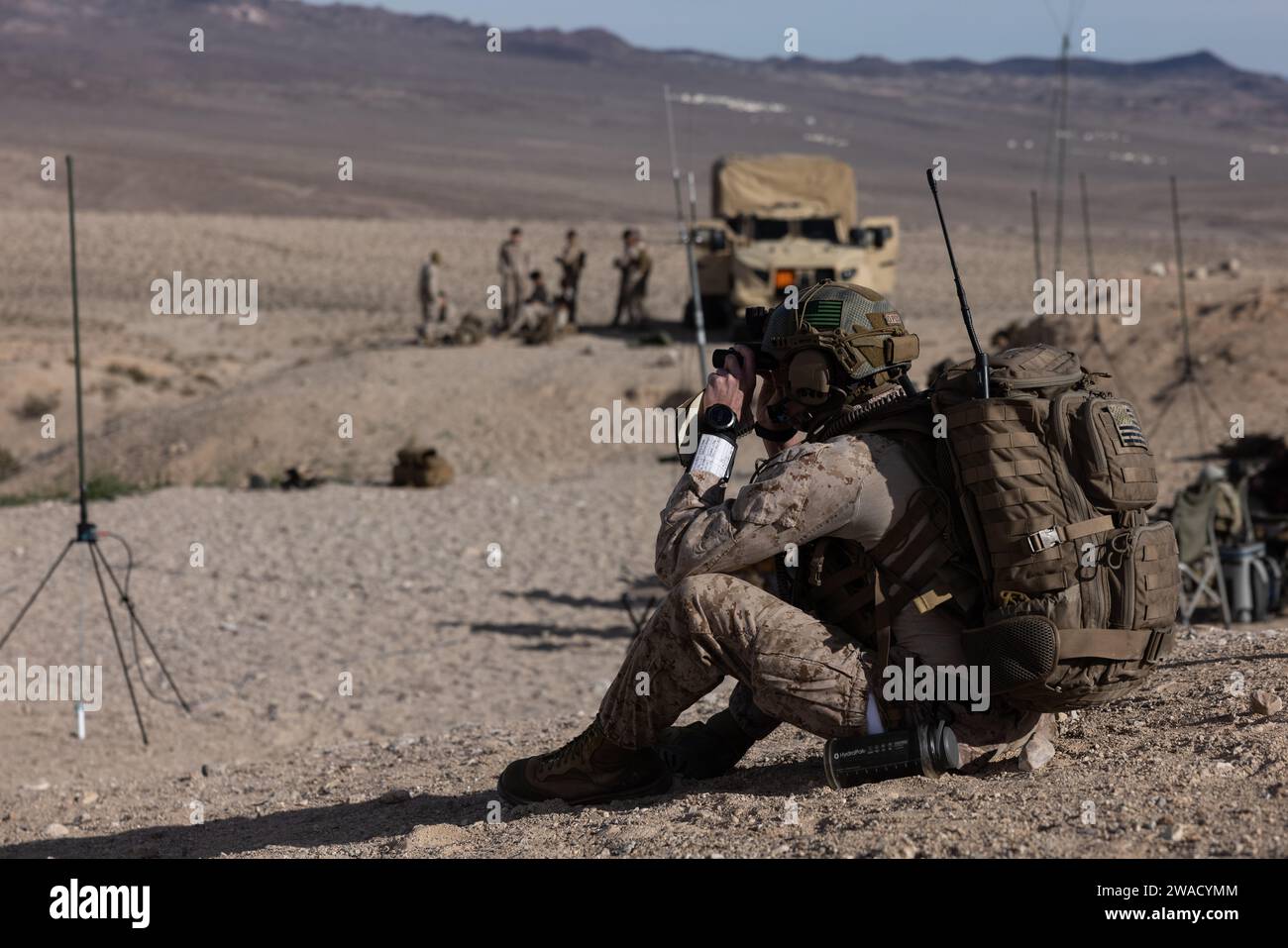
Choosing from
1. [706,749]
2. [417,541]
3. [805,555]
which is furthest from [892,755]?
[417,541]

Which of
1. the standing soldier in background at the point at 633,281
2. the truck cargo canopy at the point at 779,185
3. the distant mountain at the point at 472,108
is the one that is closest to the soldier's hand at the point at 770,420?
the standing soldier in background at the point at 633,281

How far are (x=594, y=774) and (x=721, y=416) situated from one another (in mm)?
1152

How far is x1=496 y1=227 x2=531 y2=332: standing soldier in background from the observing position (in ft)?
72.0

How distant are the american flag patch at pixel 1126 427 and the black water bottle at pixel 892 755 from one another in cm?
88

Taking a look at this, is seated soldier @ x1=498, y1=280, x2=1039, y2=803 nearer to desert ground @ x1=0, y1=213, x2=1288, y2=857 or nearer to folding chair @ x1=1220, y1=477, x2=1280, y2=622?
desert ground @ x1=0, y1=213, x2=1288, y2=857

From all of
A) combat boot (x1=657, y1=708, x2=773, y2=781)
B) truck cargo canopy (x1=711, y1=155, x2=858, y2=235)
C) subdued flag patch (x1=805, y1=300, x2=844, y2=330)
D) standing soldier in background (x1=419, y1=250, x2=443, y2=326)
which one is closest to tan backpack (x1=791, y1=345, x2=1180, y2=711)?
subdued flag patch (x1=805, y1=300, x2=844, y2=330)

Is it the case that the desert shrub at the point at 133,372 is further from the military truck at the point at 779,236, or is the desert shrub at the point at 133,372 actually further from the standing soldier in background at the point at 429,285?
the military truck at the point at 779,236

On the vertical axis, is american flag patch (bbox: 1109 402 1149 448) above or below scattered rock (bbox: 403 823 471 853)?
above

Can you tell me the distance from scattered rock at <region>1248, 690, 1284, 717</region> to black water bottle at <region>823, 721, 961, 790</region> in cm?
107

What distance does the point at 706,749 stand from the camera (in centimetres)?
497

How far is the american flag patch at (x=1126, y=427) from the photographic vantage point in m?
4.03

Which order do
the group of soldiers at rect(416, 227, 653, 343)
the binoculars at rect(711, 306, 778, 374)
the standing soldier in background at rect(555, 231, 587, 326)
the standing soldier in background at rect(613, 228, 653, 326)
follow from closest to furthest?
1. the binoculars at rect(711, 306, 778, 374)
2. the group of soldiers at rect(416, 227, 653, 343)
3. the standing soldier in background at rect(555, 231, 587, 326)
4. the standing soldier in background at rect(613, 228, 653, 326)

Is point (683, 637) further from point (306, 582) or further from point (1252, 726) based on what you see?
point (306, 582)

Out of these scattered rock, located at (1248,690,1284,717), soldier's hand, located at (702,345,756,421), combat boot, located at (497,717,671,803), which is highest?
soldier's hand, located at (702,345,756,421)
